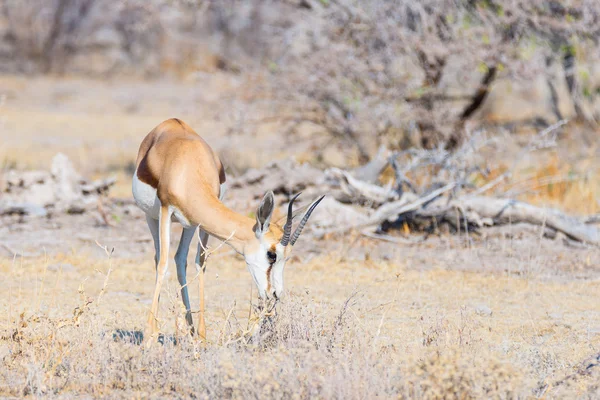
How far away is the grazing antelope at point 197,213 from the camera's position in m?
4.94

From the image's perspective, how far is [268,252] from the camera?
494cm

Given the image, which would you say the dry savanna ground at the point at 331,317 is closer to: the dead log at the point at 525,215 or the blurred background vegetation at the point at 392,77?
the dead log at the point at 525,215

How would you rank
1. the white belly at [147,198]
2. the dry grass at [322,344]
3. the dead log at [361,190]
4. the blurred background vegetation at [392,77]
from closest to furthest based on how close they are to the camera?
the dry grass at [322,344] < the white belly at [147,198] < the dead log at [361,190] < the blurred background vegetation at [392,77]

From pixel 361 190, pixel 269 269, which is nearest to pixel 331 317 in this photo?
pixel 269 269

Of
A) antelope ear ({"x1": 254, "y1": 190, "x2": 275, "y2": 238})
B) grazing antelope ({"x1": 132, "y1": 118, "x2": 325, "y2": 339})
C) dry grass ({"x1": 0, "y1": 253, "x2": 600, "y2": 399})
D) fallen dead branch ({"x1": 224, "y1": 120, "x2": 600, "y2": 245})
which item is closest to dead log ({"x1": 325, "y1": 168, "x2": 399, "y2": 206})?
fallen dead branch ({"x1": 224, "y1": 120, "x2": 600, "y2": 245})

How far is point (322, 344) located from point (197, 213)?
1.07 m

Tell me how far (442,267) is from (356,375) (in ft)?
13.1

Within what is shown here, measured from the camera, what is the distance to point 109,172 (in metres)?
13.3

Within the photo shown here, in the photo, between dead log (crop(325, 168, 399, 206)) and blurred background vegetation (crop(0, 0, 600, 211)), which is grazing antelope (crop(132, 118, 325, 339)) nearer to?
dead log (crop(325, 168, 399, 206))

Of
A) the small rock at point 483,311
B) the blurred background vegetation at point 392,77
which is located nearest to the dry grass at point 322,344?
the small rock at point 483,311

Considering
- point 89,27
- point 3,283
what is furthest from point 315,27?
point 89,27

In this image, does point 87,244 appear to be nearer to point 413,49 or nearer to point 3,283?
point 3,283

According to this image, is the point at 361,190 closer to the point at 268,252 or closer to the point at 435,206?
the point at 435,206

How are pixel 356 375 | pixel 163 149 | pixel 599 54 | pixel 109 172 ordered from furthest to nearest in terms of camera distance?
pixel 109 172
pixel 599 54
pixel 163 149
pixel 356 375
